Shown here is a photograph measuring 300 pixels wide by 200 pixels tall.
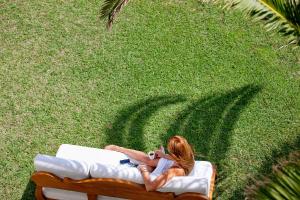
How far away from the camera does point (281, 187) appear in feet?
15.3

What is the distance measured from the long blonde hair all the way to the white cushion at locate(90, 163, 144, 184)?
0.56 meters

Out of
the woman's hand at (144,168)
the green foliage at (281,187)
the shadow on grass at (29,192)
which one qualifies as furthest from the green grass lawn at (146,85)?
the green foliage at (281,187)

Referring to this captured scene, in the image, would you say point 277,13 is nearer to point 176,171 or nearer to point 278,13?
point 278,13

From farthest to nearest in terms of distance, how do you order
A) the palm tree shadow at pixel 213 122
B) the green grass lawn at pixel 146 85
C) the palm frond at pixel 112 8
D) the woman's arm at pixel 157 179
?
the green grass lawn at pixel 146 85, the palm tree shadow at pixel 213 122, the woman's arm at pixel 157 179, the palm frond at pixel 112 8

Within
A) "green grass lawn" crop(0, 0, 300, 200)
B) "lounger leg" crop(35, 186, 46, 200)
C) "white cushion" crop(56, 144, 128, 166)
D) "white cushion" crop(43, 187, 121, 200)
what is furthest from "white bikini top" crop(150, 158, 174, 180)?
"lounger leg" crop(35, 186, 46, 200)

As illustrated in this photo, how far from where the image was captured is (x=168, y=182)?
6.80 metres

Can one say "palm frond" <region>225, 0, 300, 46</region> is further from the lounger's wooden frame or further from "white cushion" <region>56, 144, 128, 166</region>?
"white cushion" <region>56, 144, 128, 166</region>

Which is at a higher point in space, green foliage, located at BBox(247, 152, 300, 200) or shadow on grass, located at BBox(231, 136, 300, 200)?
green foliage, located at BBox(247, 152, 300, 200)

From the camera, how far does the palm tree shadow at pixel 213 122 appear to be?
821cm

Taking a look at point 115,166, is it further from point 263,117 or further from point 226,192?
point 263,117

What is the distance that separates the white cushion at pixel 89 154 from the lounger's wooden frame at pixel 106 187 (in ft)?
1.71

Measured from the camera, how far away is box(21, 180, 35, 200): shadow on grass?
304 inches

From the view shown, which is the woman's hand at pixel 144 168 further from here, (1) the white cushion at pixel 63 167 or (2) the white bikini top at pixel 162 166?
(1) the white cushion at pixel 63 167

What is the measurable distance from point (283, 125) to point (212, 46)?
2.20 meters
